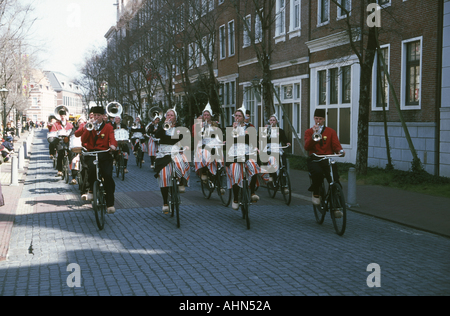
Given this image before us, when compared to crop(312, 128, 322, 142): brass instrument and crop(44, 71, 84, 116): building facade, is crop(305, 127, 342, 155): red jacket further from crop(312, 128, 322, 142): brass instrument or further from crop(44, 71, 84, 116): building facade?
crop(44, 71, 84, 116): building facade

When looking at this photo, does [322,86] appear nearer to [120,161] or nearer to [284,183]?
[120,161]

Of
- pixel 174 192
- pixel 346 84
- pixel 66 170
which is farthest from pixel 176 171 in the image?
pixel 346 84

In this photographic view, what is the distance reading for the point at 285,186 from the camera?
11.6m

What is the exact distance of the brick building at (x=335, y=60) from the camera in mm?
15891

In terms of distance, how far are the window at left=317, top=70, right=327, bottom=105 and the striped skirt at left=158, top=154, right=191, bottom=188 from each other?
14467 millimetres

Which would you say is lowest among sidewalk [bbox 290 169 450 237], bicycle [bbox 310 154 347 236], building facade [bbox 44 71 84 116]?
sidewalk [bbox 290 169 450 237]

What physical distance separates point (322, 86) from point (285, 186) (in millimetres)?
12641

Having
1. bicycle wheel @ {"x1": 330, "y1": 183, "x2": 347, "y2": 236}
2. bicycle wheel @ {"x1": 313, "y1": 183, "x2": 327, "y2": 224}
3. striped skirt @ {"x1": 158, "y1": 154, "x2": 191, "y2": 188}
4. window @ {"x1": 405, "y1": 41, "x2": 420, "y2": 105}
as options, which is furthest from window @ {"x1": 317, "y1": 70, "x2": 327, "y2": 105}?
bicycle wheel @ {"x1": 330, "y1": 183, "x2": 347, "y2": 236}

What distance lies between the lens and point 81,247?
7.32 meters

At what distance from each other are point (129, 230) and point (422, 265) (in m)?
4.55

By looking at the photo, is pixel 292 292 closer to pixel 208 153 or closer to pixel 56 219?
pixel 56 219

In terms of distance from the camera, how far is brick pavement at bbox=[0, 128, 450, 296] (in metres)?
5.38

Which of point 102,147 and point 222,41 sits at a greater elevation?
point 222,41
